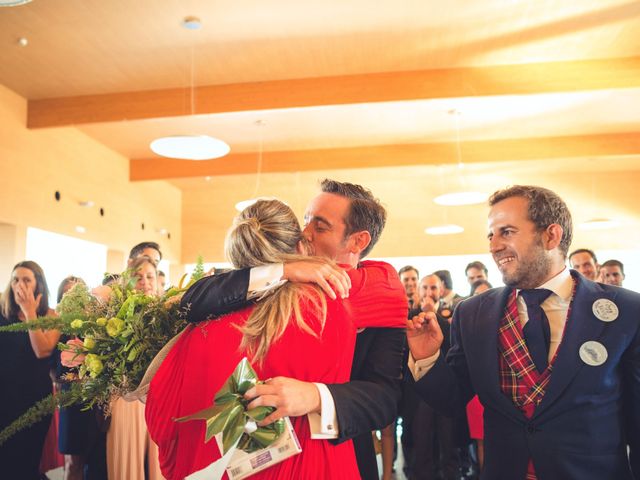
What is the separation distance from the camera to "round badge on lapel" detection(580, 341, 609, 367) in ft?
5.74

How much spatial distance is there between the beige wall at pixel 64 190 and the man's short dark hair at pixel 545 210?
7.77 m

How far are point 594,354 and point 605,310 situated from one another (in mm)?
160

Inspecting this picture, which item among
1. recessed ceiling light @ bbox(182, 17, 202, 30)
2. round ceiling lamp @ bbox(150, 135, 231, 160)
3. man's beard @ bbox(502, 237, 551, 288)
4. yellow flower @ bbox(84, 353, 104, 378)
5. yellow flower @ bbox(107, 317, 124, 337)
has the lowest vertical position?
yellow flower @ bbox(84, 353, 104, 378)

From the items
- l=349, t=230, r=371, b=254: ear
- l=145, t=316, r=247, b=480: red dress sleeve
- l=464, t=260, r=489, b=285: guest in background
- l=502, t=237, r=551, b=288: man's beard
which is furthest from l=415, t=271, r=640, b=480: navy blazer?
l=464, t=260, r=489, b=285: guest in background

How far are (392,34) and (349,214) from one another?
17.1 feet

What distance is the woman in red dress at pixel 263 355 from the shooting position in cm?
138

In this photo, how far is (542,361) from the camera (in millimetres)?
1856

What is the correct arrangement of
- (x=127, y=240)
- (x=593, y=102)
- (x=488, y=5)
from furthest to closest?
(x=127, y=240), (x=593, y=102), (x=488, y=5)

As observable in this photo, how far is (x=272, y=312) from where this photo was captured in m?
1.40

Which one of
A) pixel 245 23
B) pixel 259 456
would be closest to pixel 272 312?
pixel 259 456

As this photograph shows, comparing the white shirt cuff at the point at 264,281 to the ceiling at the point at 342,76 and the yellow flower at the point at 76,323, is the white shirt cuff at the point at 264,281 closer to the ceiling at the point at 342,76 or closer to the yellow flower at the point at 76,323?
the yellow flower at the point at 76,323

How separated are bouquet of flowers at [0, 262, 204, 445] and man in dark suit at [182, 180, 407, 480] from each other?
16 centimetres

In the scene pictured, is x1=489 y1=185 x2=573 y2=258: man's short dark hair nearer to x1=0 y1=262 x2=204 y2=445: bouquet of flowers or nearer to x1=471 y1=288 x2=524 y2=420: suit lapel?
x1=471 y1=288 x2=524 y2=420: suit lapel

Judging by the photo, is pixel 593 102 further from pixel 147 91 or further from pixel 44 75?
pixel 44 75
